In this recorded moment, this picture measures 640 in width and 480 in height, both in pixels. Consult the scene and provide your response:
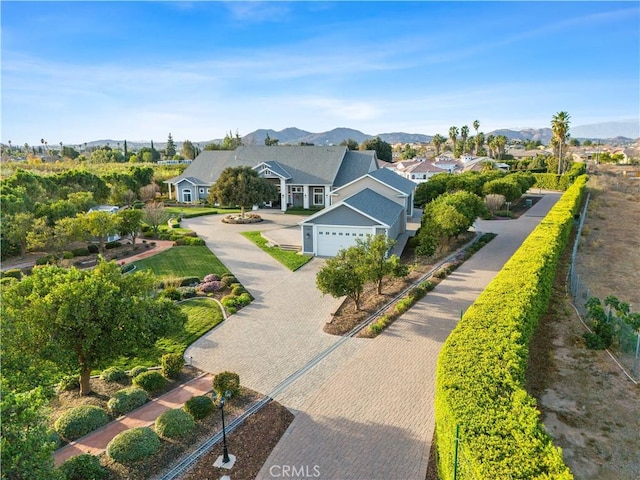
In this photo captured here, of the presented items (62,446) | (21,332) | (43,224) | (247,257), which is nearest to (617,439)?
(62,446)

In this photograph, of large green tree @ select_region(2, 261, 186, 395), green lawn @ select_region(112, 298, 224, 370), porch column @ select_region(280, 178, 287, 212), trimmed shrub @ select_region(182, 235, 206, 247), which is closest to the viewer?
large green tree @ select_region(2, 261, 186, 395)

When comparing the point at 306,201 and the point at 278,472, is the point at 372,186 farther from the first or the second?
the point at 278,472

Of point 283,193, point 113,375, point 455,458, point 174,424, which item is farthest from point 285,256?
point 455,458

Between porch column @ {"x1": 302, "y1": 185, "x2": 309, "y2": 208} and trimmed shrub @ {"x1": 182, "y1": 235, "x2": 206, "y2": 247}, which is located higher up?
porch column @ {"x1": 302, "y1": 185, "x2": 309, "y2": 208}

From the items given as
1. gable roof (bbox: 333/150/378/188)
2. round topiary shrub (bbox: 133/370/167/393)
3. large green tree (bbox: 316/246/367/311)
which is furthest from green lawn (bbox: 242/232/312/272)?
gable roof (bbox: 333/150/378/188)

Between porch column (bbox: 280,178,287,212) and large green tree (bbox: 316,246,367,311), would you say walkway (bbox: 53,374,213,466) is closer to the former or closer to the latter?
large green tree (bbox: 316,246,367,311)

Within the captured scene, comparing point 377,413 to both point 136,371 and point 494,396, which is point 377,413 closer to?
point 494,396
